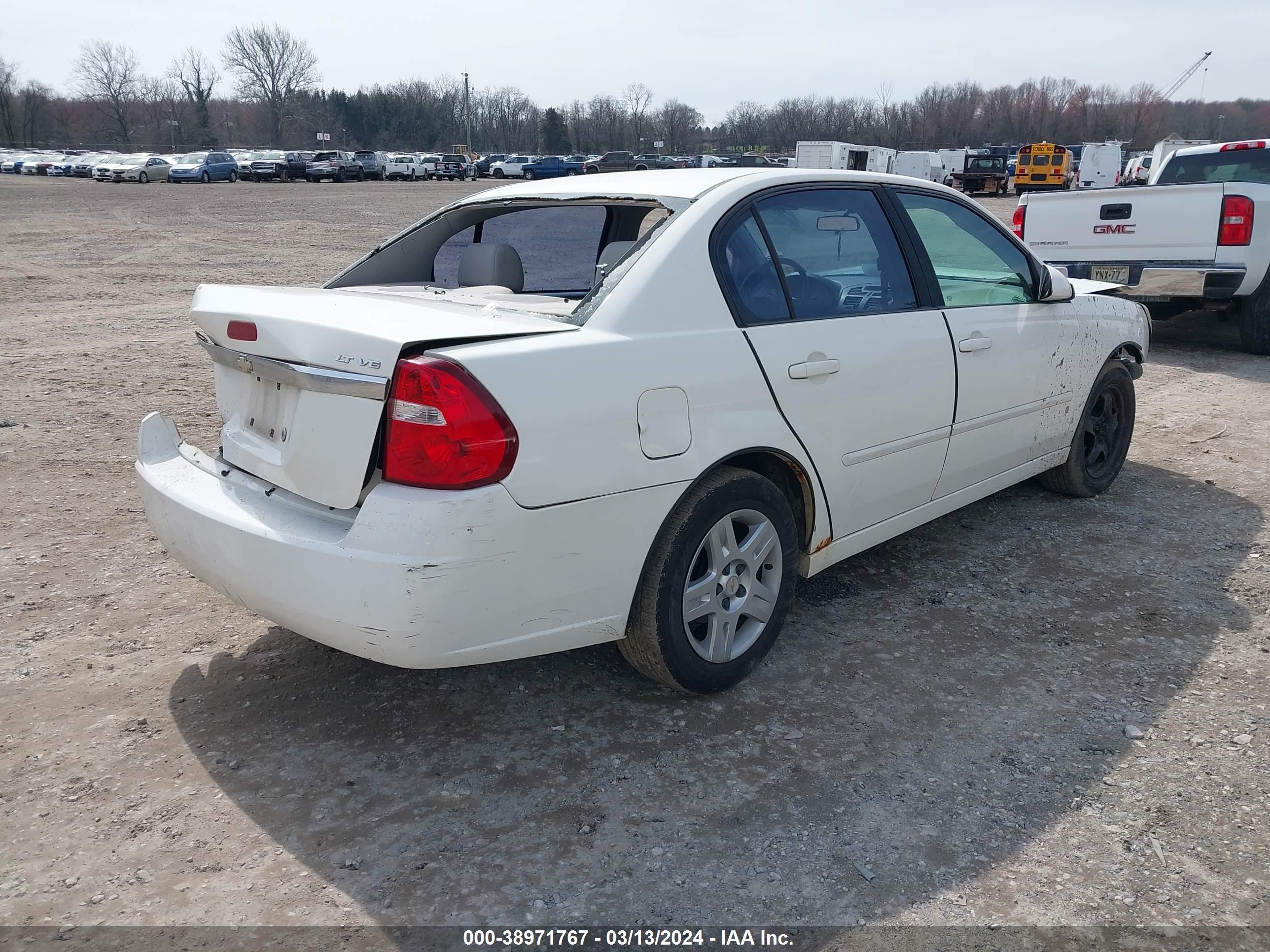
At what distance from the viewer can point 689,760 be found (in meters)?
2.88

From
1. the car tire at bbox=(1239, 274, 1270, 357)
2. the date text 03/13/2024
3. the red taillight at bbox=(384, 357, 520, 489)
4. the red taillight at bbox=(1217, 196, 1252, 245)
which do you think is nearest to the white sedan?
the red taillight at bbox=(384, 357, 520, 489)

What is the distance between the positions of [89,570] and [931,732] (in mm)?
3429

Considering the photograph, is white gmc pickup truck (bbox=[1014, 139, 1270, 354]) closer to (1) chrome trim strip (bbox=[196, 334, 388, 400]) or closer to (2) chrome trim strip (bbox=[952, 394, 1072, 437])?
(2) chrome trim strip (bbox=[952, 394, 1072, 437])

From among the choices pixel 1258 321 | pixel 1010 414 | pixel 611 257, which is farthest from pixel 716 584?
pixel 1258 321

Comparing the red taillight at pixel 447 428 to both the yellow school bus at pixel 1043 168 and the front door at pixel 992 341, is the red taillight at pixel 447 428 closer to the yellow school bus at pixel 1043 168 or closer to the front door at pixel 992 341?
the front door at pixel 992 341

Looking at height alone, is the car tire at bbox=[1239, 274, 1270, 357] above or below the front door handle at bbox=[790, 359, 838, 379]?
below

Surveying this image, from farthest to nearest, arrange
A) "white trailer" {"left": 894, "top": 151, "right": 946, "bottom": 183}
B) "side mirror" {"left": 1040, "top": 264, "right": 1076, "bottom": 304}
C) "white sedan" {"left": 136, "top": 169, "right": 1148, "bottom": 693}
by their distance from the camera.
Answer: "white trailer" {"left": 894, "top": 151, "right": 946, "bottom": 183}, "side mirror" {"left": 1040, "top": 264, "right": 1076, "bottom": 304}, "white sedan" {"left": 136, "top": 169, "right": 1148, "bottom": 693}

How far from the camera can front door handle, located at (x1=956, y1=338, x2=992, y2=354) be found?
3.90 m

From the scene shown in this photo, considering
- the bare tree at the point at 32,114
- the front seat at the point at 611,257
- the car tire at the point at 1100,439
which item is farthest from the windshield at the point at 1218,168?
the bare tree at the point at 32,114

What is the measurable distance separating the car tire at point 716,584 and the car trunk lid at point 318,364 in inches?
27.8

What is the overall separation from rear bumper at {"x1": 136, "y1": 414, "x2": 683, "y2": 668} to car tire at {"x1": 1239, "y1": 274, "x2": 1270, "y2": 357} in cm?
826

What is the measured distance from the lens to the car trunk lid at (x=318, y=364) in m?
2.55

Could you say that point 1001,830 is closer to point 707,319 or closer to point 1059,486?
point 707,319

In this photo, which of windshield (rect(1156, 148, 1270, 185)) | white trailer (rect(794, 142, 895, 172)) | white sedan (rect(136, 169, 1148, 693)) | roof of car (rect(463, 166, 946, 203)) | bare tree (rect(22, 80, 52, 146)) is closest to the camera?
white sedan (rect(136, 169, 1148, 693))
